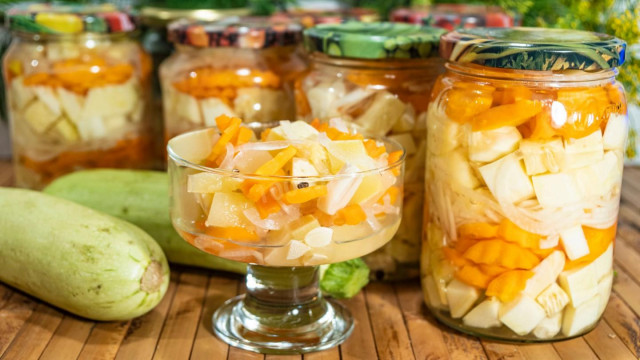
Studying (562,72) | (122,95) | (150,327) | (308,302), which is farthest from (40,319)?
(562,72)

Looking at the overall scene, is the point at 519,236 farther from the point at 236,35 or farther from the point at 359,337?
the point at 236,35

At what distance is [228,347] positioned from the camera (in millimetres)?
1060

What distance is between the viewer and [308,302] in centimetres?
111

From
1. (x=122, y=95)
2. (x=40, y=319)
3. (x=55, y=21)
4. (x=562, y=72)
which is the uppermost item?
(x=562, y=72)

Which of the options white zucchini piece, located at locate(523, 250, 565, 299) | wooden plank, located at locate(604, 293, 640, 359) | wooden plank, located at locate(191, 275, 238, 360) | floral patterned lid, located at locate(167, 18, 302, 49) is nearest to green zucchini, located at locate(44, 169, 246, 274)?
wooden plank, located at locate(191, 275, 238, 360)

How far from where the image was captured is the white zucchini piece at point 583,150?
0.99 meters

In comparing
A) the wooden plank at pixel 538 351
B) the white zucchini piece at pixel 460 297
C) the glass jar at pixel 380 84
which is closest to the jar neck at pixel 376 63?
the glass jar at pixel 380 84

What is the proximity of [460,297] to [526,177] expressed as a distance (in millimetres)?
199

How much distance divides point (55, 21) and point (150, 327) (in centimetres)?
65

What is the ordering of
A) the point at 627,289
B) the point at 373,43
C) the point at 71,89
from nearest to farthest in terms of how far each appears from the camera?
the point at 373,43 < the point at 627,289 < the point at 71,89

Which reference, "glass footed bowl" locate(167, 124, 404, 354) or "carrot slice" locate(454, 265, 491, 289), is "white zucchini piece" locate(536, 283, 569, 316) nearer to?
A: "carrot slice" locate(454, 265, 491, 289)

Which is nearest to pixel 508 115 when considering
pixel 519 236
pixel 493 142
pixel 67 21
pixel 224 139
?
pixel 493 142

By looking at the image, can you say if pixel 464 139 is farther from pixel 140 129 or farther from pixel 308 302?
pixel 140 129

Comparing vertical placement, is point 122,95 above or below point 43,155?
above
